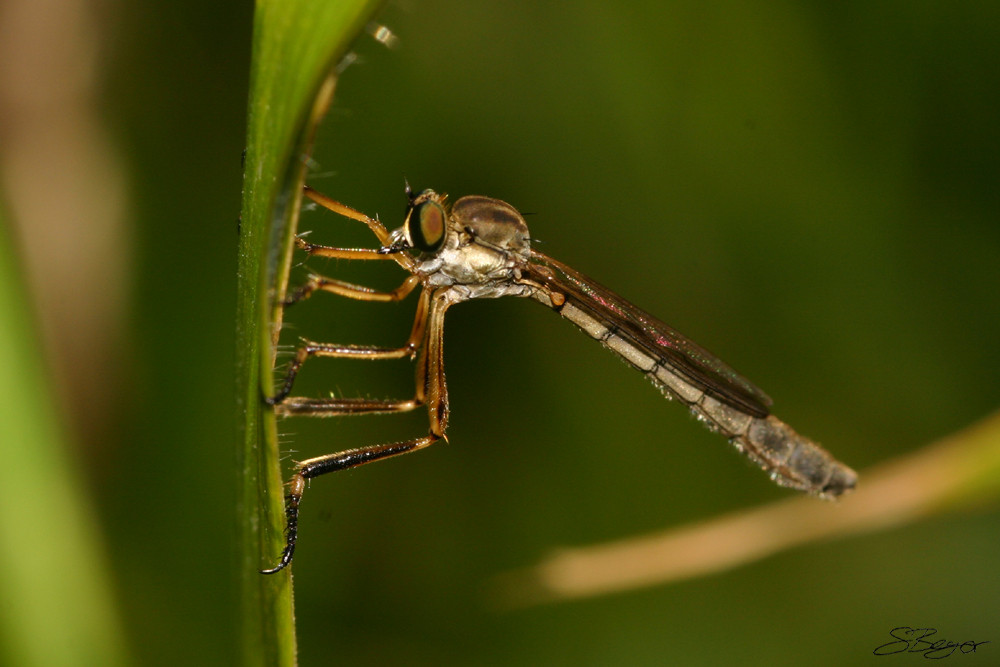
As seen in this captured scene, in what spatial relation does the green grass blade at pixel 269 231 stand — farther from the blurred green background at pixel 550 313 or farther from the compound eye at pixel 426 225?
the blurred green background at pixel 550 313

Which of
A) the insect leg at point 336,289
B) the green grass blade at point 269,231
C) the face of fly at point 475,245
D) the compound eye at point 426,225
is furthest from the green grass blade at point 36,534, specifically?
the face of fly at point 475,245

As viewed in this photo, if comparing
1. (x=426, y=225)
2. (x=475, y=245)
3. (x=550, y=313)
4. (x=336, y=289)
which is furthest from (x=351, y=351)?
(x=550, y=313)

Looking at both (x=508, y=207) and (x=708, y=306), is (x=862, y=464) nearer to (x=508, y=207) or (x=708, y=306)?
(x=708, y=306)

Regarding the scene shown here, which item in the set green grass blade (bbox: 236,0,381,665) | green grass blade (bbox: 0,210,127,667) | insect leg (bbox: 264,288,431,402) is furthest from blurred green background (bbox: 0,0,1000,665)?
green grass blade (bbox: 236,0,381,665)

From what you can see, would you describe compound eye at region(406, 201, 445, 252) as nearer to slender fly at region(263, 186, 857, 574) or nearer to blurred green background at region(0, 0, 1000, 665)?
slender fly at region(263, 186, 857, 574)

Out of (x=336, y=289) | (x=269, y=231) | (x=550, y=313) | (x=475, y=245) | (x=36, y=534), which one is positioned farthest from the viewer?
(x=550, y=313)

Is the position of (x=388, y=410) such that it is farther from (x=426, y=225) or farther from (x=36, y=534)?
(x=36, y=534)
